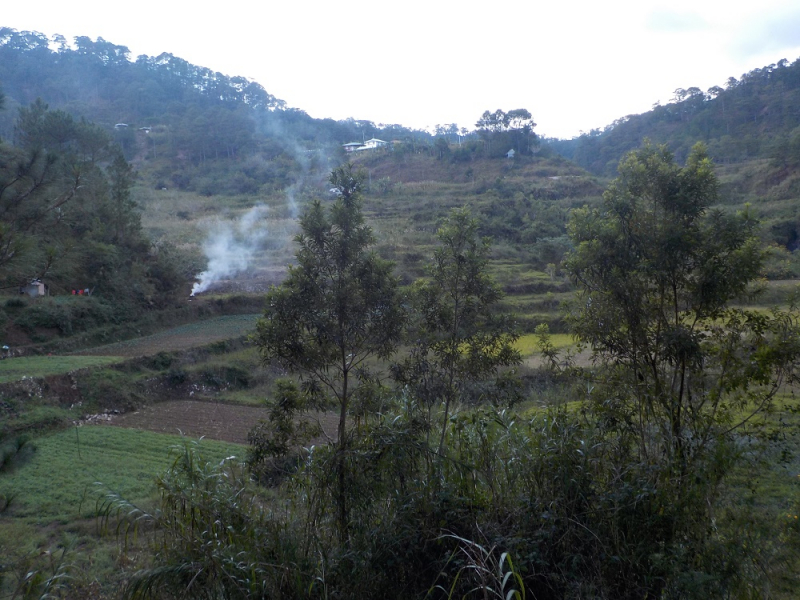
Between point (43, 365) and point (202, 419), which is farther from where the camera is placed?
point (43, 365)

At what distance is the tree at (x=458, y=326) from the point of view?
5703mm

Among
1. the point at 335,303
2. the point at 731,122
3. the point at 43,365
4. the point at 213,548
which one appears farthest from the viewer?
the point at 731,122

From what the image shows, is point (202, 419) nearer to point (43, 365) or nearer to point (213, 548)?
point (43, 365)

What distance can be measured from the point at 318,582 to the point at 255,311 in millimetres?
24542

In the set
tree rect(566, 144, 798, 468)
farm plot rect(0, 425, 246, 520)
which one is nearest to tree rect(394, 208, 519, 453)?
tree rect(566, 144, 798, 468)

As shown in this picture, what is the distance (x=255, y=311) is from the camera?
27.4 m

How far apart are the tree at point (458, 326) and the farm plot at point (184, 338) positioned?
42.1 ft

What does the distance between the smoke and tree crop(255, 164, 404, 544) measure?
2623 cm

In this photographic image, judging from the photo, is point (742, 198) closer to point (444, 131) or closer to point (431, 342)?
point (431, 342)

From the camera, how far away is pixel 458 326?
19.0 feet

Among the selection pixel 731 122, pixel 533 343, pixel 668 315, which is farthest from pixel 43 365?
pixel 731 122

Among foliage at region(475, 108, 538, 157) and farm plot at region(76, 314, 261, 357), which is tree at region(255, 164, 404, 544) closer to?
farm plot at region(76, 314, 261, 357)

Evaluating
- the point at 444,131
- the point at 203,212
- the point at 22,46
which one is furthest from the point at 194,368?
the point at 22,46

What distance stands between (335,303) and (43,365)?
46.4 feet
